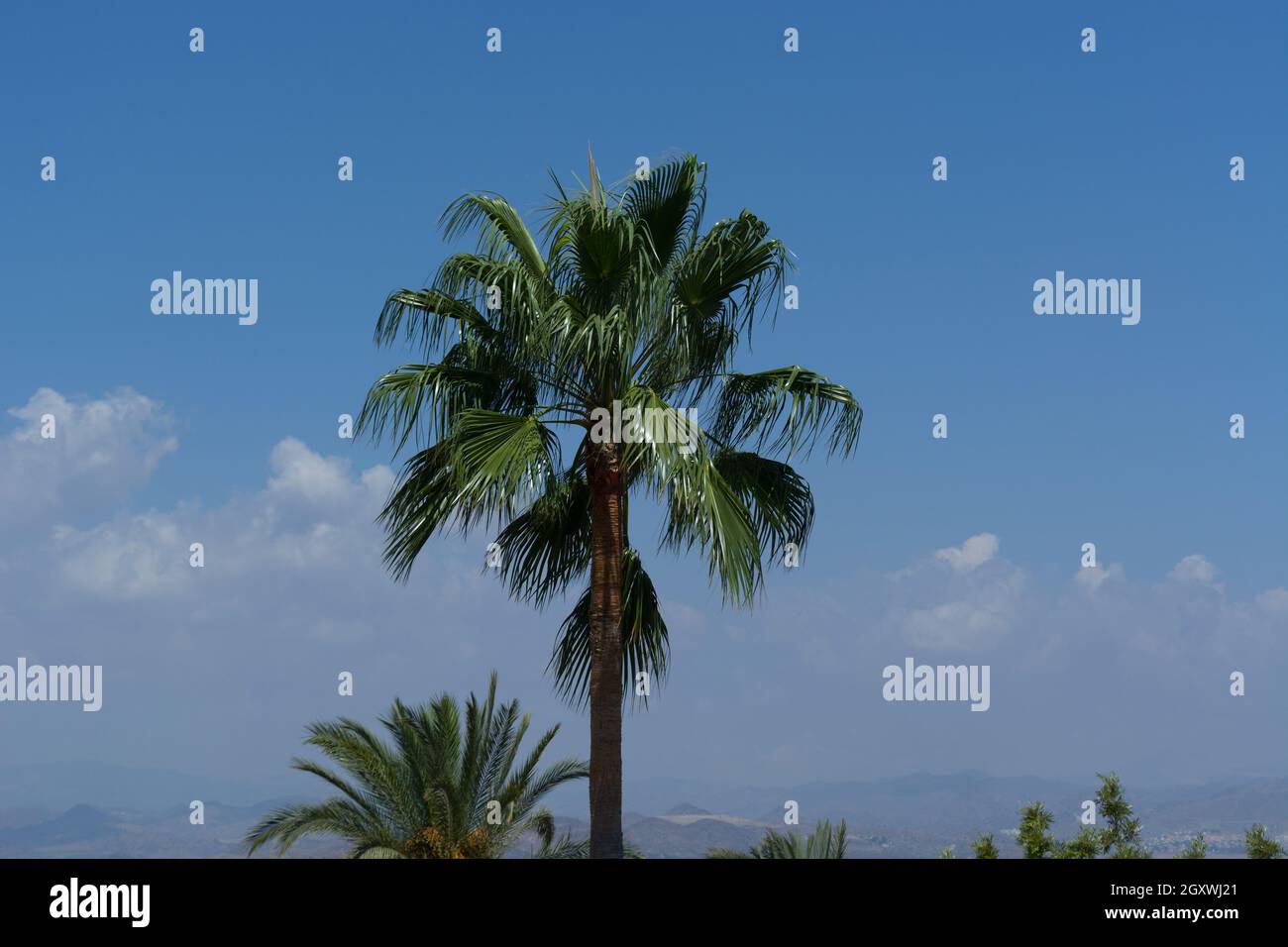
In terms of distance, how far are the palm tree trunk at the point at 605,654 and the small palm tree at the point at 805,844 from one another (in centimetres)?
167

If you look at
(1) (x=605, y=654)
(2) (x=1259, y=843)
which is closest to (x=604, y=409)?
(1) (x=605, y=654)

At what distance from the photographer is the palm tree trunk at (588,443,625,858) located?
1436 cm

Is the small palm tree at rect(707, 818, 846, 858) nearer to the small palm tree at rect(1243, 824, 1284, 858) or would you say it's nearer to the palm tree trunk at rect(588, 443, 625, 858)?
the palm tree trunk at rect(588, 443, 625, 858)

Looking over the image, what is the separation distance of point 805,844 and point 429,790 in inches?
297

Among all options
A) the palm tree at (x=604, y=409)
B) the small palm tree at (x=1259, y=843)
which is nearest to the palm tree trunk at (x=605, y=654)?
the palm tree at (x=604, y=409)

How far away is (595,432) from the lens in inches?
590

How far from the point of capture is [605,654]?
1479 centimetres

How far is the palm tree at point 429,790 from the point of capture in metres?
19.7

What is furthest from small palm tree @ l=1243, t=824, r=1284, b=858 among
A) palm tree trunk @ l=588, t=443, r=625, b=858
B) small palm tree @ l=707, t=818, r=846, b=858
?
palm tree trunk @ l=588, t=443, r=625, b=858

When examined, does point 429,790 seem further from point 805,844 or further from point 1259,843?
point 1259,843
